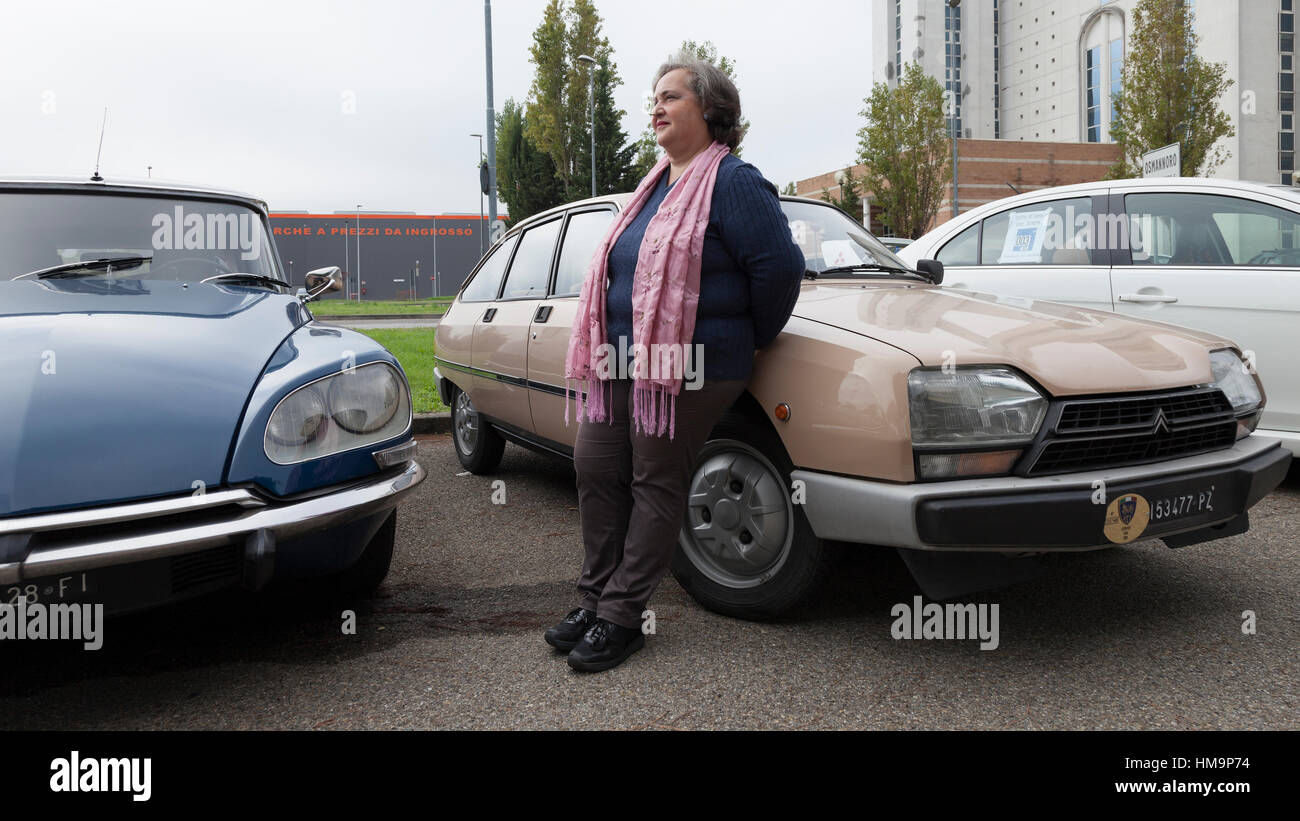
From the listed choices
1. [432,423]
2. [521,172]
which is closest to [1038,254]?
[432,423]

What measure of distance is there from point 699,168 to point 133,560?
6.01 ft

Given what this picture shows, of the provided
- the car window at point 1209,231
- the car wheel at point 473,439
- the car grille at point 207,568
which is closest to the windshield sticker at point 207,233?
the car wheel at point 473,439

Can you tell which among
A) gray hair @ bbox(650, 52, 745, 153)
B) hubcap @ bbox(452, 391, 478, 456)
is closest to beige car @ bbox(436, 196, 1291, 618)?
gray hair @ bbox(650, 52, 745, 153)

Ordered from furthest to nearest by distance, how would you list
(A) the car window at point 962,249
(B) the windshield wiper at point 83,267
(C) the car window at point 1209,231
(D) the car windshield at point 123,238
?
(A) the car window at point 962,249, (C) the car window at point 1209,231, (D) the car windshield at point 123,238, (B) the windshield wiper at point 83,267

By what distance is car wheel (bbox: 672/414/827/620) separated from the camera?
2.65 m

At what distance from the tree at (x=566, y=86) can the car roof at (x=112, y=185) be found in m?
30.9

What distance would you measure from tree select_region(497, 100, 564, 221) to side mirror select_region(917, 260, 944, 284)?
33.0m

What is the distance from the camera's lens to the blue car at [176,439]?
80.4 inches

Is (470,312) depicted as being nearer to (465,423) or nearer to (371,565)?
(465,423)

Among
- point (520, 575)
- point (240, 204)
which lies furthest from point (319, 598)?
point (240, 204)

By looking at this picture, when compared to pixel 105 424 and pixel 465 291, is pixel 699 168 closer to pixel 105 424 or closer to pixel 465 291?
pixel 105 424

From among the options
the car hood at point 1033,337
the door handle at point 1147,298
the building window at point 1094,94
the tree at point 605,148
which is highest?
the building window at point 1094,94

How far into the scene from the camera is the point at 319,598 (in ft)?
10.3

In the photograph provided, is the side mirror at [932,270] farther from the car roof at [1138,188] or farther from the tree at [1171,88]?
the tree at [1171,88]
